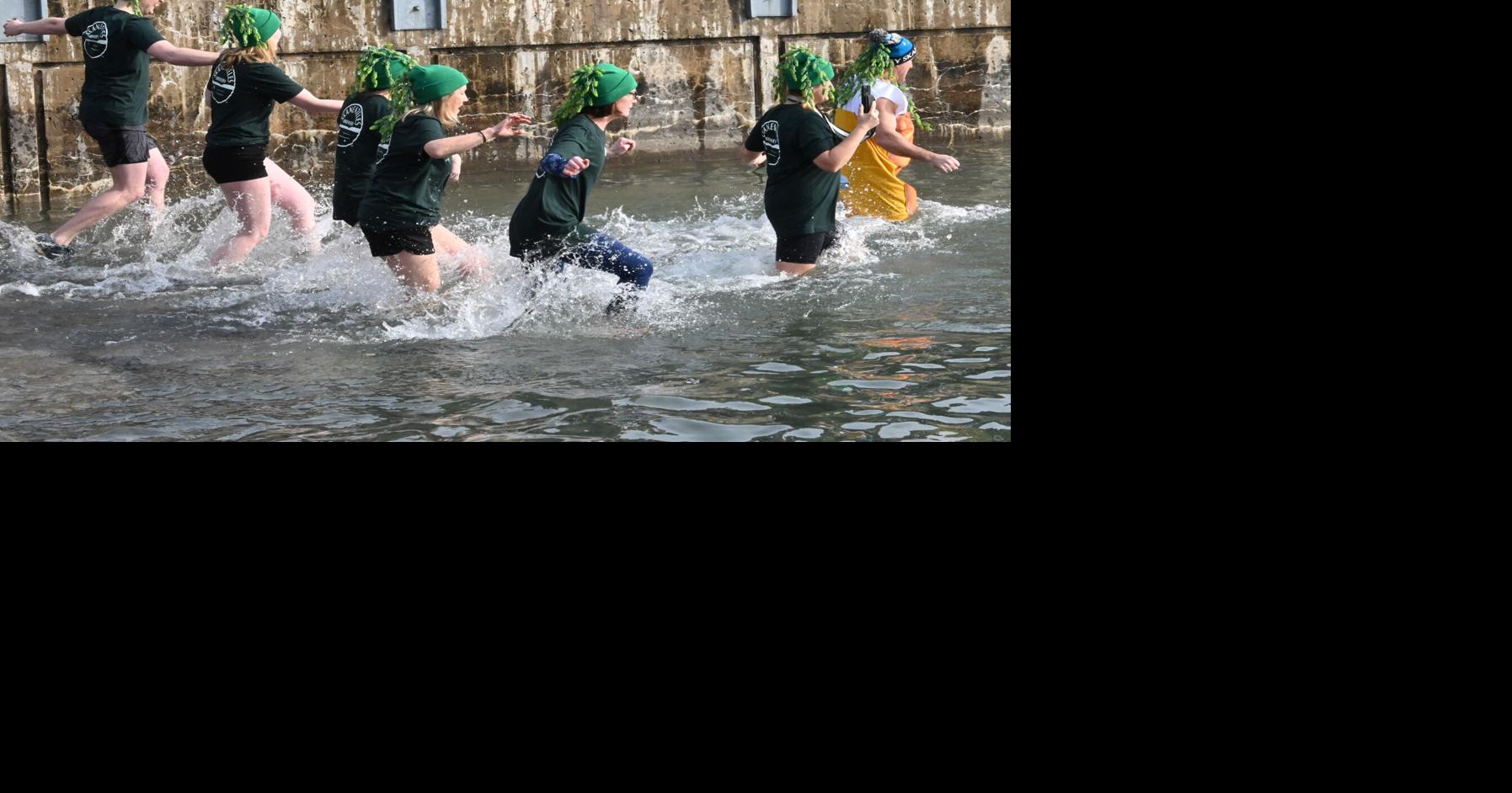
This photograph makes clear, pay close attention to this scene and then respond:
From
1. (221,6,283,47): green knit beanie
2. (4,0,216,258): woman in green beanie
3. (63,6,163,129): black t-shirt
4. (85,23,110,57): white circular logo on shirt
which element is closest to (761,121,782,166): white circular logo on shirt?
(221,6,283,47): green knit beanie

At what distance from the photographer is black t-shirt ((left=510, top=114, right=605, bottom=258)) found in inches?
286

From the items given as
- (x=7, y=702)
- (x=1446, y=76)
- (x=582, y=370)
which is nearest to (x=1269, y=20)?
(x=1446, y=76)

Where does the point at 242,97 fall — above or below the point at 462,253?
above

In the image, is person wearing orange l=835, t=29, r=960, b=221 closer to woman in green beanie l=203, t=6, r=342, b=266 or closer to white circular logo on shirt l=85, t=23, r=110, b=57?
woman in green beanie l=203, t=6, r=342, b=266

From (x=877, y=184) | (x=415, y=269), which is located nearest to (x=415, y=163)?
(x=415, y=269)

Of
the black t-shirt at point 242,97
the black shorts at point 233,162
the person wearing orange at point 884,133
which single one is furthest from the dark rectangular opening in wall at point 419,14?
the person wearing orange at point 884,133

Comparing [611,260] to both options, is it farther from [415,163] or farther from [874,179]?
[874,179]

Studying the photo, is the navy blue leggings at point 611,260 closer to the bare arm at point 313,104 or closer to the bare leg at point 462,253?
the bare leg at point 462,253

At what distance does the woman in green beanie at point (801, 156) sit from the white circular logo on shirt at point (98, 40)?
Result: 13.1 ft

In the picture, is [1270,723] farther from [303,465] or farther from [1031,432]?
[303,465]

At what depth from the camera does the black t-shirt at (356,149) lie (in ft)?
27.8

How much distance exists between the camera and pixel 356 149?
8.60 m

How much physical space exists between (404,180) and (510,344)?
0.97m

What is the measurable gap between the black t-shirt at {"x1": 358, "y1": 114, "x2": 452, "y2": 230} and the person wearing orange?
8.61 feet
